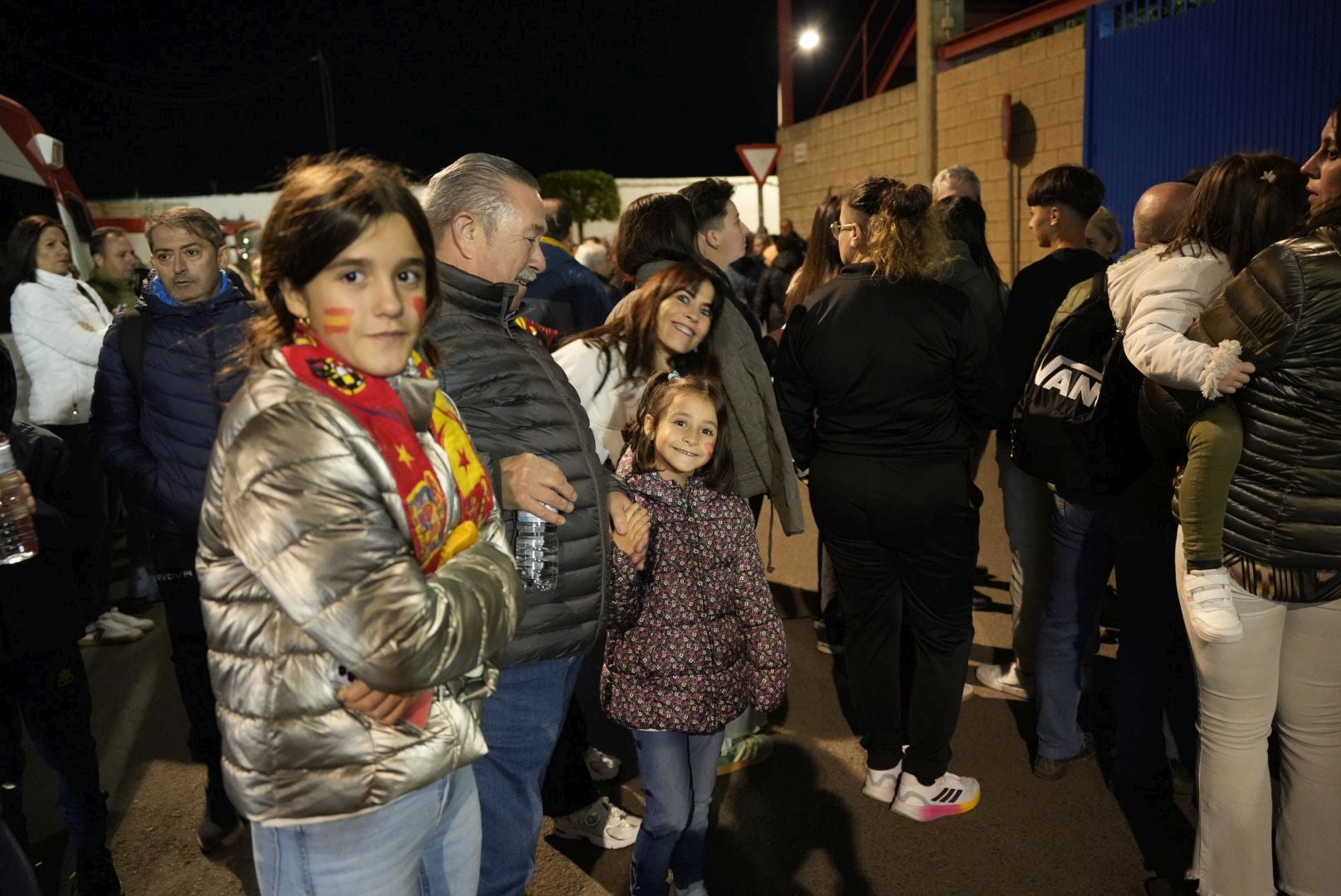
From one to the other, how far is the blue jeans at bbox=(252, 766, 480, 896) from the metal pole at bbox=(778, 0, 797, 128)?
1806 cm

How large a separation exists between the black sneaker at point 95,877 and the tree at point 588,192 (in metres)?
28.4

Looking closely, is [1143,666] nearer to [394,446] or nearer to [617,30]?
[394,446]

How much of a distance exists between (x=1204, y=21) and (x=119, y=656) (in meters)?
9.40

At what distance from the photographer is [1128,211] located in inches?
375

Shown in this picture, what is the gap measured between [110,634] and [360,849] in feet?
15.0

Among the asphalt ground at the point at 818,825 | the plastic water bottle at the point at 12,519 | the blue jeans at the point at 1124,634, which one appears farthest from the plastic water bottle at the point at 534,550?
the blue jeans at the point at 1124,634

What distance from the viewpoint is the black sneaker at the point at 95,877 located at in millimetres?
2992

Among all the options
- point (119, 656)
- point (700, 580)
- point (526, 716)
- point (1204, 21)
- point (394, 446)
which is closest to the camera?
point (394, 446)

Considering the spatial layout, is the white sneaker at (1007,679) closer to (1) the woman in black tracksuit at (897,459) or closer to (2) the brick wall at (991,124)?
(1) the woman in black tracksuit at (897,459)

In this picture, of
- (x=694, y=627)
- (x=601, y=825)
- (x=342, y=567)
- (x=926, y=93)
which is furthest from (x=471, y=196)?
(x=926, y=93)

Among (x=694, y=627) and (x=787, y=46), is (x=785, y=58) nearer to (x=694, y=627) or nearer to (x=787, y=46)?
(x=787, y=46)

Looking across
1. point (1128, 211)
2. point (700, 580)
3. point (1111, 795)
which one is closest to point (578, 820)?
point (700, 580)

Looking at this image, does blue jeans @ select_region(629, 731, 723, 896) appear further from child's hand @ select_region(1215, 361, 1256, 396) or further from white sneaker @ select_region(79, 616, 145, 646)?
white sneaker @ select_region(79, 616, 145, 646)

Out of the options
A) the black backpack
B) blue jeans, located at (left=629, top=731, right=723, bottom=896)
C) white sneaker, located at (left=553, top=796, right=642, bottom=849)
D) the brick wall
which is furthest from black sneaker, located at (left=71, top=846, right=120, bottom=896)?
the brick wall
